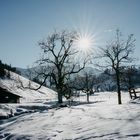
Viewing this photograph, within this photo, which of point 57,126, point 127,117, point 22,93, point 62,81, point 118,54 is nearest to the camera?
point 127,117

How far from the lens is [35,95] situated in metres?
75.2

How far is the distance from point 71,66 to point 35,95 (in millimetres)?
32136

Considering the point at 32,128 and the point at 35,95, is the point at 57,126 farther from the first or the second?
the point at 35,95

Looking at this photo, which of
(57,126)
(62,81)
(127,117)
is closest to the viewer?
(127,117)

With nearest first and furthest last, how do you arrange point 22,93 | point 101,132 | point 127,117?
point 101,132
point 127,117
point 22,93

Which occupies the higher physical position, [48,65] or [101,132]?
[48,65]

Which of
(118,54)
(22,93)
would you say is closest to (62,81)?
(118,54)

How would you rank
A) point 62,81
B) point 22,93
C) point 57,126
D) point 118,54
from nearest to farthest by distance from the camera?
1. point 57,126
2. point 118,54
3. point 62,81
4. point 22,93

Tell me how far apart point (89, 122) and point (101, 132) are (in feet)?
6.08

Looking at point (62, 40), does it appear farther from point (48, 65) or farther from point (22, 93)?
point (22, 93)

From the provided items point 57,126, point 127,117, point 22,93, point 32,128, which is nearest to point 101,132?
point 127,117

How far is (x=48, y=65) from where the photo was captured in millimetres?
45594

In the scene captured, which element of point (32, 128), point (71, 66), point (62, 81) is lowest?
point (32, 128)

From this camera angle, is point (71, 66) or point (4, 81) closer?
point (71, 66)
